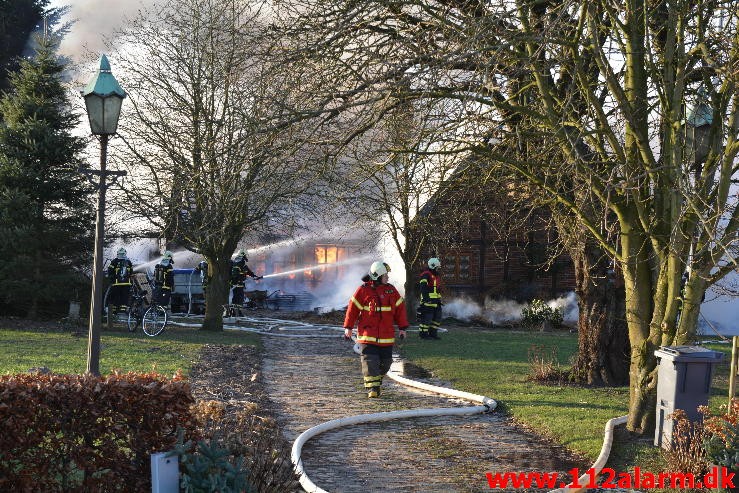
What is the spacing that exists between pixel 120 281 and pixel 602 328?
36.3 feet

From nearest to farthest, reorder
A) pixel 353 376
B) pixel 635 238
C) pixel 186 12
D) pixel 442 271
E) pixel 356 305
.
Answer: pixel 635 238
pixel 356 305
pixel 353 376
pixel 186 12
pixel 442 271

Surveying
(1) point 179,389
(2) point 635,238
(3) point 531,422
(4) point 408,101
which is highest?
(4) point 408,101

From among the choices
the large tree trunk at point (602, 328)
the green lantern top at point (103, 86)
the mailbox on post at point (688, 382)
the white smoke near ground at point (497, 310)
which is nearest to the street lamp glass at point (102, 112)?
the green lantern top at point (103, 86)

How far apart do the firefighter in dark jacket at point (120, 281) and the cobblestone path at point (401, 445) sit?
7927 mm

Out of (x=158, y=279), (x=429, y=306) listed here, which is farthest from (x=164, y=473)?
(x=158, y=279)

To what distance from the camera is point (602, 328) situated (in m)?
12.6

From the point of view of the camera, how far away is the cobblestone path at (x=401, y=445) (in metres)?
6.85

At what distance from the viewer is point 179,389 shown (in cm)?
510

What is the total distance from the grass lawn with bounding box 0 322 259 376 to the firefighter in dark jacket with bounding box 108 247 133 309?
708 millimetres

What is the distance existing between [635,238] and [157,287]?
1584 cm

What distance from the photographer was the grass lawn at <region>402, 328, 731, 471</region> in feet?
26.7

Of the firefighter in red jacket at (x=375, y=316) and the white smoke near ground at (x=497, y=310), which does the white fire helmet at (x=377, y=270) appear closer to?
the firefighter in red jacket at (x=375, y=316)

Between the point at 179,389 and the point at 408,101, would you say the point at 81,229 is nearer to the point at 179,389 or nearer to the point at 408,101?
the point at 408,101

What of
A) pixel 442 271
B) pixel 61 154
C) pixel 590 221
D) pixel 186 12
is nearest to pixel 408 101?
pixel 590 221
